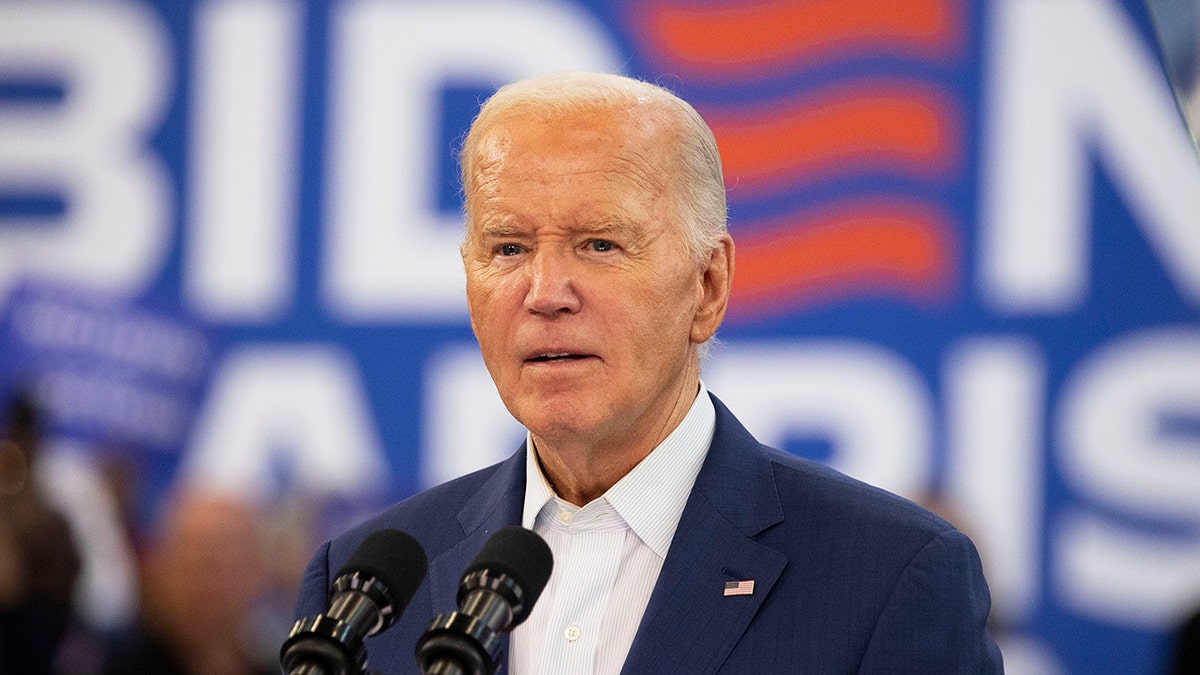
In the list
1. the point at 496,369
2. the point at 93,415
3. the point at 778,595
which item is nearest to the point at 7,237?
the point at 93,415

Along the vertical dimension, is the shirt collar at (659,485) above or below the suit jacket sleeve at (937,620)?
above

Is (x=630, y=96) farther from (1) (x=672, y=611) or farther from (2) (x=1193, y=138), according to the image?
(2) (x=1193, y=138)

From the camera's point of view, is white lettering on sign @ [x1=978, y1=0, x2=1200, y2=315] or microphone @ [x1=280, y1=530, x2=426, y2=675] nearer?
microphone @ [x1=280, y1=530, x2=426, y2=675]

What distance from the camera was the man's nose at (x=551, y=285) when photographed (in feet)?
6.83

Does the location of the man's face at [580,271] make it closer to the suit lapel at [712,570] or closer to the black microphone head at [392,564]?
the suit lapel at [712,570]

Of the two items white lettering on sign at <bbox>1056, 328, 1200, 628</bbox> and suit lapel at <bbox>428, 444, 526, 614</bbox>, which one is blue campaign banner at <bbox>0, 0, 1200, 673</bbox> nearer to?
white lettering on sign at <bbox>1056, 328, 1200, 628</bbox>

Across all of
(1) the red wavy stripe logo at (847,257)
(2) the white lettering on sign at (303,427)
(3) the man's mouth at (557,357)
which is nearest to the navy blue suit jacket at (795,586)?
(3) the man's mouth at (557,357)

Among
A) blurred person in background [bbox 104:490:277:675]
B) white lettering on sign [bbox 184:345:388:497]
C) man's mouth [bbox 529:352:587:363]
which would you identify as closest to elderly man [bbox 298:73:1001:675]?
man's mouth [bbox 529:352:587:363]

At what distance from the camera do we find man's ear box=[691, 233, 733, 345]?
231 centimetres

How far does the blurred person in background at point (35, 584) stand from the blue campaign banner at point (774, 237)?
80cm

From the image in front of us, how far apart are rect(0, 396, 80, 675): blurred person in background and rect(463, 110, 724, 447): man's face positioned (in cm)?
361

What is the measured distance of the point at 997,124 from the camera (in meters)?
5.56

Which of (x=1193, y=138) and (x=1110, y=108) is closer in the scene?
(x=1193, y=138)

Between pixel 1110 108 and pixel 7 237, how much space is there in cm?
487
